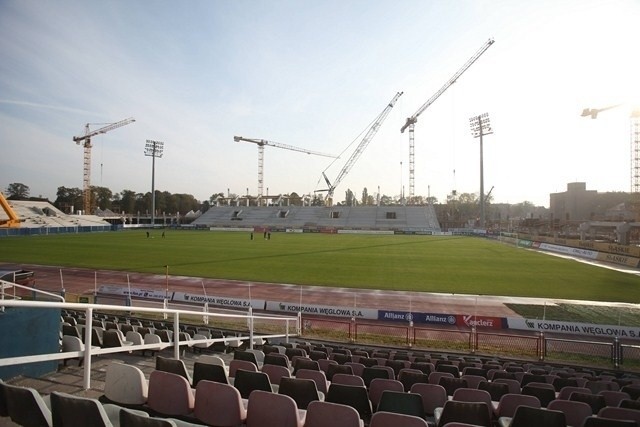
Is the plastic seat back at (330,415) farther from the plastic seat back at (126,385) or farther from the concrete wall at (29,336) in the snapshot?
the concrete wall at (29,336)

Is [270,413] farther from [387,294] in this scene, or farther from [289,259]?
[289,259]

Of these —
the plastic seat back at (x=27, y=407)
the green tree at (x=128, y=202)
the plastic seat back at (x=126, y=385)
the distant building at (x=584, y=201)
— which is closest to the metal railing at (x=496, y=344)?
the plastic seat back at (x=126, y=385)

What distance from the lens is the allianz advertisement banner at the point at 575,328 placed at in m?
16.8

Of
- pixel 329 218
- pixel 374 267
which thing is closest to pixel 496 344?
pixel 374 267

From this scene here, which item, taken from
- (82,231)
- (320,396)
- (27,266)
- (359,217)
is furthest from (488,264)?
(82,231)

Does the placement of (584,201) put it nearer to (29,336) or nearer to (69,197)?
→ (29,336)

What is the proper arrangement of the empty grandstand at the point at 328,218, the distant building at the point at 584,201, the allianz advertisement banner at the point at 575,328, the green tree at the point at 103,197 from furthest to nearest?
1. the green tree at the point at 103,197
2. the distant building at the point at 584,201
3. the empty grandstand at the point at 328,218
4. the allianz advertisement banner at the point at 575,328

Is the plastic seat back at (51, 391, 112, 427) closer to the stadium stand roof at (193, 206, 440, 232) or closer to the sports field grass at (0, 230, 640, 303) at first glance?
the sports field grass at (0, 230, 640, 303)

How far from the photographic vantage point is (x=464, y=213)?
183625 millimetres

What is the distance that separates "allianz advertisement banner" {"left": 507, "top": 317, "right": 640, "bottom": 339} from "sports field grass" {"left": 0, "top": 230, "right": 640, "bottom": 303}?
7.84 metres

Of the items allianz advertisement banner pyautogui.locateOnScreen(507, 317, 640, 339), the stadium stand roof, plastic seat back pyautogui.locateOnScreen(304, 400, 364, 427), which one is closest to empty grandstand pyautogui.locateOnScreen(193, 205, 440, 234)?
the stadium stand roof

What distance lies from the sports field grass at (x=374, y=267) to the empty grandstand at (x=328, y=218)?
162ft

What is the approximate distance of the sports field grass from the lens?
2833 centimetres

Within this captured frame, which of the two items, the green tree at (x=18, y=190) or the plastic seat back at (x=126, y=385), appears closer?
the plastic seat back at (x=126, y=385)
